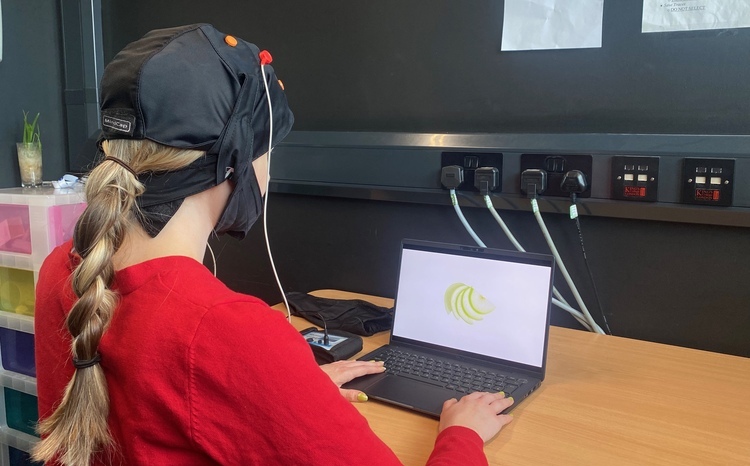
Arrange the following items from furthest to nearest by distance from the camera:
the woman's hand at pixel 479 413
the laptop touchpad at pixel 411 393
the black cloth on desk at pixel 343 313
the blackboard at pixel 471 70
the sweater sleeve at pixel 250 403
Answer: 1. the black cloth on desk at pixel 343 313
2. the blackboard at pixel 471 70
3. the laptop touchpad at pixel 411 393
4. the woman's hand at pixel 479 413
5. the sweater sleeve at pixel 250 403

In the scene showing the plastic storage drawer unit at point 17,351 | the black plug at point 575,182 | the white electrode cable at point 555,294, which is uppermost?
the black plug at point 575,182

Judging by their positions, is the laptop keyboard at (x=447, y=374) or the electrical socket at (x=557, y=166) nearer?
the laptop keyboard at (x=447, y=374)

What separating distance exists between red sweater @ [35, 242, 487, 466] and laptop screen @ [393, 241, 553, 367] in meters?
0.47

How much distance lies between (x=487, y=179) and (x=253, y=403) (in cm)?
89

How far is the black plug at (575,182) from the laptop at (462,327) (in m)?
0.28

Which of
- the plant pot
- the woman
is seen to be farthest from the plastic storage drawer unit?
the woman

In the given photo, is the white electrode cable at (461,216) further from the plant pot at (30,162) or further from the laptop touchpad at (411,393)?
the plant pot at (30,162)

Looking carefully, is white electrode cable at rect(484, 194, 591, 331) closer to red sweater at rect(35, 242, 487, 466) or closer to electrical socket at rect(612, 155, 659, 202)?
electrical socket at rect(612, 155, 659, 202)

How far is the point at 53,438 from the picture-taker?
2.37ft

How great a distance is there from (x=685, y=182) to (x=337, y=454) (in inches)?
36.6

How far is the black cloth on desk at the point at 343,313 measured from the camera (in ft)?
4.28

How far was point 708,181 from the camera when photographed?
116 cm

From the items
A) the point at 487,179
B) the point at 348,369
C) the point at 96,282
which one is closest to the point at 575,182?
the point at 487,179

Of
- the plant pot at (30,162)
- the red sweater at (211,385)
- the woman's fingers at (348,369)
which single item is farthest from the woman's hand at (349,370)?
the plant pot at (30,162)
